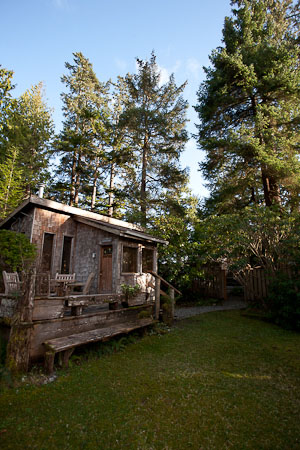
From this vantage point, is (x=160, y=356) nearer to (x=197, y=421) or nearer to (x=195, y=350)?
(x=195, y=350)

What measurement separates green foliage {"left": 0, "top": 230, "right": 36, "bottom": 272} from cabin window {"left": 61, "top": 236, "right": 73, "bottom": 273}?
1.94 m

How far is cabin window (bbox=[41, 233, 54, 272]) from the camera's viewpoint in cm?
1086

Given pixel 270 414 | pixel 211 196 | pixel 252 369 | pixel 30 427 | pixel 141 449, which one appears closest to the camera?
pixel 141 449

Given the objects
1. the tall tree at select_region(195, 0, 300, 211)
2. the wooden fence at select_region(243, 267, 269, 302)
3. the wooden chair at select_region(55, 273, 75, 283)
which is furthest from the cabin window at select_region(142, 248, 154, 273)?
the tall tree at select_region(195, 0, 300, 211)

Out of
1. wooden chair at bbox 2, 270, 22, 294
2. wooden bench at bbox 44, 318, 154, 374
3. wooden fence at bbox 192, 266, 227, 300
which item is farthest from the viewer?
wooden fence at bbox 192, 266, 227, 300

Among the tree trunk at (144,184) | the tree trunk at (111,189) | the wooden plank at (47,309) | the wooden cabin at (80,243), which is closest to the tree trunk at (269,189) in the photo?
the wooden cabin at (80,243)

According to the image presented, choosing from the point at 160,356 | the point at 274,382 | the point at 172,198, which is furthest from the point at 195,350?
the point at 172,198

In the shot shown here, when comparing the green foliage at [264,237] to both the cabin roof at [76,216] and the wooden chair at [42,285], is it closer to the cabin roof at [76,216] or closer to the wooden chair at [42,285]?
the cabin roof at [76,216]

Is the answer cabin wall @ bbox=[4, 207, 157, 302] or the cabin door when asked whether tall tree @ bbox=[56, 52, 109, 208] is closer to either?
cabin wall @ bbox=[4, 207, 157, 302]

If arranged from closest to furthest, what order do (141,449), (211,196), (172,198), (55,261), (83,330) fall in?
(141,449) → (83,330) → (55,261) → (211,196) → (172,198)

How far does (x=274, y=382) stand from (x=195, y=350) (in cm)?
235

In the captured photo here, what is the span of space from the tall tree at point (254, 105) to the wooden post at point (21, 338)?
40.3ft

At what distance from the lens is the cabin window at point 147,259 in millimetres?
13133

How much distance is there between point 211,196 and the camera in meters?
16.0
